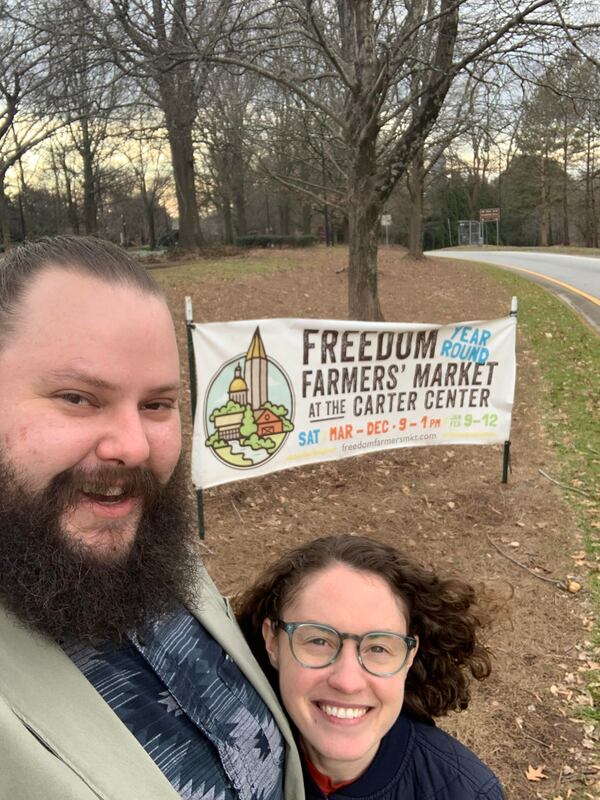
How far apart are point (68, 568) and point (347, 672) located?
2.17ft

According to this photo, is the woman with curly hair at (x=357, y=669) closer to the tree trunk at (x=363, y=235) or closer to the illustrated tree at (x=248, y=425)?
the illustrated tree at (x=248, y=425)

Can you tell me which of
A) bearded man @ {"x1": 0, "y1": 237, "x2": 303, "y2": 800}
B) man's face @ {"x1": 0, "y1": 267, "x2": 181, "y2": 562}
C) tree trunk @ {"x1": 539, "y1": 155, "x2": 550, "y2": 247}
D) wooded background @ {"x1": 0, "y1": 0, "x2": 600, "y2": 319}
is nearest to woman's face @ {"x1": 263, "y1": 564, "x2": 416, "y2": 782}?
bearded man @ {"x1": 0, "y1": 237, "x2": 303, "y2": 800}

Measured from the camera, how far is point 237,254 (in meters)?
19.6

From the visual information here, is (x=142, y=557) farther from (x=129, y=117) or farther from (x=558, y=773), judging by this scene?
(x=129, y=117)

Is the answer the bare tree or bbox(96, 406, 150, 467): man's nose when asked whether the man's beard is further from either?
the bare tree

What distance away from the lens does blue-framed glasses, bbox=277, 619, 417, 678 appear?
138 cm

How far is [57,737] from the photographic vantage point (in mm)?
871

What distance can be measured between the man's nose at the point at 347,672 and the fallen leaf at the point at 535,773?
6.36ft

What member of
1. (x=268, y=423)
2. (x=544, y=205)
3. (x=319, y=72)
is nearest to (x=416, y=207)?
(x=319, y=72)

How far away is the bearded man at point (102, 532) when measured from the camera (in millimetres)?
989

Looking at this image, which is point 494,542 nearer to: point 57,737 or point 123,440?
point 123,440

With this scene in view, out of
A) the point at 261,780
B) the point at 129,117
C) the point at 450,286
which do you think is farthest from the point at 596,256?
the point at 261,780

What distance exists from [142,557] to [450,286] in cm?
1724

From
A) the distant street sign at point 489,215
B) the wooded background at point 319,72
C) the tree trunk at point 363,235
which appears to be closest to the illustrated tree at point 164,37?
the wooded background at point 319,72
